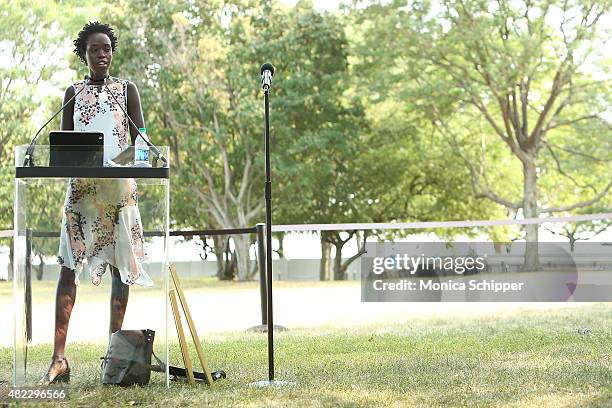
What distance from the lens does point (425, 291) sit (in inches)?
381

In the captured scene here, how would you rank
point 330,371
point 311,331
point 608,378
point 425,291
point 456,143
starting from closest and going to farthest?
point 608,378
point 330,371
point 311,331
point 425,291
point 456,143

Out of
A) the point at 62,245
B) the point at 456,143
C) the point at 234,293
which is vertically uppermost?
the point at 456,143

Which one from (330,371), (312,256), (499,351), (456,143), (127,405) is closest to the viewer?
(127,405)

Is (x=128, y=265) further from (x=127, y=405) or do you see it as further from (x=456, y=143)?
(x=456, y=143)

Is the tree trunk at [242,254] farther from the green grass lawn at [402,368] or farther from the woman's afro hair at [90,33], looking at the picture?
the woman's afro hair at [90,33]

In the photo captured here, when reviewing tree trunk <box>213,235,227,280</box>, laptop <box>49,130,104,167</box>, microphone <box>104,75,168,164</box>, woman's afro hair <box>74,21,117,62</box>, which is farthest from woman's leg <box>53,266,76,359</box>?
tree trunk <box>213,235,227,280</box>

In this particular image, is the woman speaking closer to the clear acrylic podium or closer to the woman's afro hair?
the clear acrylic podium

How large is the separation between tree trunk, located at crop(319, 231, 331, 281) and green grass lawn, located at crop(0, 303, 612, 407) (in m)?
5.59

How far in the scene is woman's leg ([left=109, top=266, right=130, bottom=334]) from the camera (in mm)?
4715

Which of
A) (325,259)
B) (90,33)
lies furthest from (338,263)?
(90,33)

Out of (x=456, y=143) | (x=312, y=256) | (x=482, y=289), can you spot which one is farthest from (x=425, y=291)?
(x=456, y=143)

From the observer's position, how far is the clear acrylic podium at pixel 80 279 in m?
4.50

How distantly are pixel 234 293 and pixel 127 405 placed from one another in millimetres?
10550

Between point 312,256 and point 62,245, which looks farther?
point 312,256
